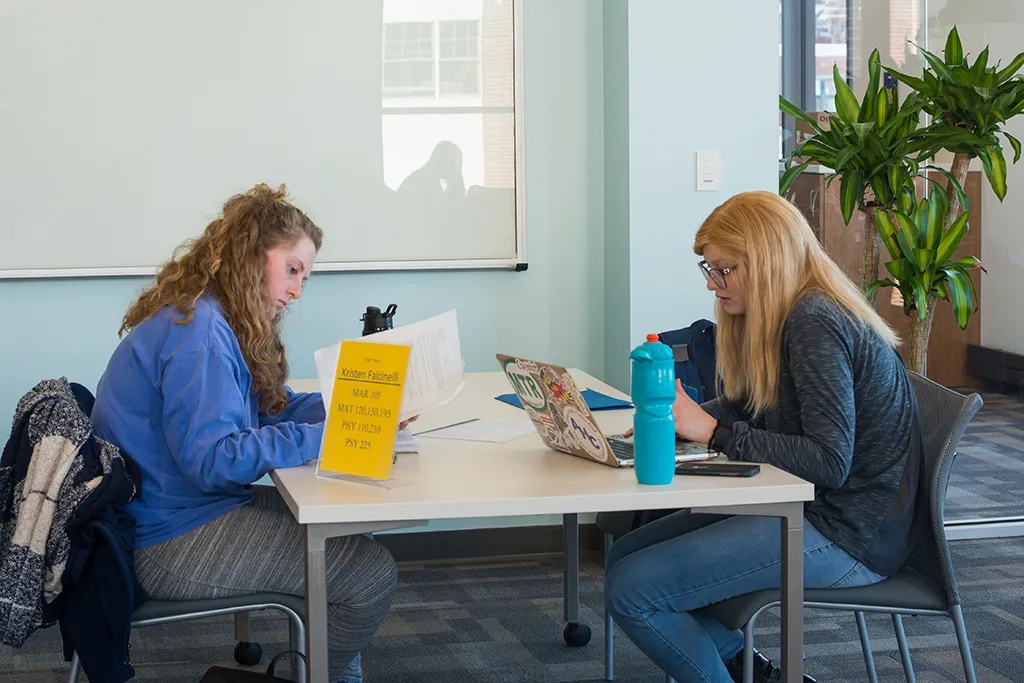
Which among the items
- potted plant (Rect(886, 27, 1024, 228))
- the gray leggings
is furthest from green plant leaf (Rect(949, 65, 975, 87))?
the gray leggings

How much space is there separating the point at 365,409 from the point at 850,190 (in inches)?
91.5

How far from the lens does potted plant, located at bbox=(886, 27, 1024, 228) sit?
3432mm

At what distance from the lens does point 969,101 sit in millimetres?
3494

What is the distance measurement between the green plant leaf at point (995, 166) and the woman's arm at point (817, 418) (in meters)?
1.98

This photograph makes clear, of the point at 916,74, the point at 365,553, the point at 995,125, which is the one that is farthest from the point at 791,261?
the point at 916,74

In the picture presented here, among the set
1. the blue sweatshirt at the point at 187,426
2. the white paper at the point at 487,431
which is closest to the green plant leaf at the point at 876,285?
the white paper at the point at 487,431

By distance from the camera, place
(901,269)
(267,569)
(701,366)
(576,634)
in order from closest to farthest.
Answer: (267,569)
(701,366)
(576,634)
(901,269)

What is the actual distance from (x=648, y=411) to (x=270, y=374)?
2.48ft

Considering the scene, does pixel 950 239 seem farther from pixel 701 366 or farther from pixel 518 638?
pixel 518 638

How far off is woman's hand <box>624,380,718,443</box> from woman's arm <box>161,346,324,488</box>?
2.04 ft

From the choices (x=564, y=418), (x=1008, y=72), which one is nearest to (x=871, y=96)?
(x=1008, y=72)

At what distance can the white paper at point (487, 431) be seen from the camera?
2.14m

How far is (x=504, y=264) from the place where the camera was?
3.54 m

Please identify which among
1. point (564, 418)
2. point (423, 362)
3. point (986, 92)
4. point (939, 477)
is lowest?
point (939, 477)
